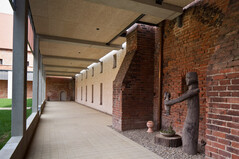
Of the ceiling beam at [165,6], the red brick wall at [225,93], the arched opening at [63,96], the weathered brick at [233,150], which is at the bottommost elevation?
the arched opening at [63,96]

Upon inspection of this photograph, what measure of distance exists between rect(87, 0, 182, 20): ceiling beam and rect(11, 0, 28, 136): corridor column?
1.70 metres

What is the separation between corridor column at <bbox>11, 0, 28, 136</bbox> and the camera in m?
3.27

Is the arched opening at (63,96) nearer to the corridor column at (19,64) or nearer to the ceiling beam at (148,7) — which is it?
the corridor column at (19,64)

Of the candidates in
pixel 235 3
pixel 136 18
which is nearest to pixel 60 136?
pixel 136 18

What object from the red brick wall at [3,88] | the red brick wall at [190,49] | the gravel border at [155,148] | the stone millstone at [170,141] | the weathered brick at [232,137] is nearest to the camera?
the weathered brick at [232,137]

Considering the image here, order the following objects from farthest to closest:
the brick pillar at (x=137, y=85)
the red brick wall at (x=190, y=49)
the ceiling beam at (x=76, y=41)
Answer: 1. the ceiling beam at (x=76, y=41)
2. the brick pillar at (x=137, y=85)
3. the red brick wall at (x=190, y=49)

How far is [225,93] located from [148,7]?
9.51 ft

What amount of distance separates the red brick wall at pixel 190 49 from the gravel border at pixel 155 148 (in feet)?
2.48

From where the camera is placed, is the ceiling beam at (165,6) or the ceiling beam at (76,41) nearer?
the ceiling beam at (165,6)

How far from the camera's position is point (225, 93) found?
2.41 m

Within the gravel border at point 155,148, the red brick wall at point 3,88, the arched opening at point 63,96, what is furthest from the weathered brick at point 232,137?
the arched opening at point 63,96

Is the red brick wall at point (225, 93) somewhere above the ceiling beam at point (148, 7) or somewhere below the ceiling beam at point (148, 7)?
below

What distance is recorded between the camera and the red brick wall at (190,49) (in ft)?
13.1

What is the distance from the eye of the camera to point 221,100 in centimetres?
247
